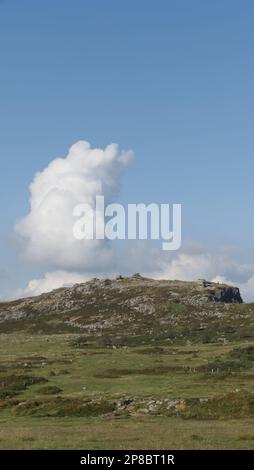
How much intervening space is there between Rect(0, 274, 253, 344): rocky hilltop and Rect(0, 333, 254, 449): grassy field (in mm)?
28615

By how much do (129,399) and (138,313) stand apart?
4283 inches

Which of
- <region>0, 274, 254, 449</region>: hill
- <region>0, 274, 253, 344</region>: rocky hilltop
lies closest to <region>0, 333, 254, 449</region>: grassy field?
<region>0, 274, 254, 449</region>: hill

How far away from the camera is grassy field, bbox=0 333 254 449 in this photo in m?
33.5

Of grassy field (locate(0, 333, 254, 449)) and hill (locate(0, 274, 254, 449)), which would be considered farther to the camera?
hill (locate(0, 274, 254, 449))

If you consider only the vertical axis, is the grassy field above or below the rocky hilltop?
below

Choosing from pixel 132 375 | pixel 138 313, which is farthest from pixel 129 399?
pixel 138 313

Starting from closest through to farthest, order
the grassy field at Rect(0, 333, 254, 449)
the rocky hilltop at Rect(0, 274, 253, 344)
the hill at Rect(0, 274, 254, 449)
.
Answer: the grassy field at Rect(0, 333, 254, 449)
the hill at Rect(0, 274, 254, 449)
the rocky hilltop at Rect(0, 274, 253, 344)

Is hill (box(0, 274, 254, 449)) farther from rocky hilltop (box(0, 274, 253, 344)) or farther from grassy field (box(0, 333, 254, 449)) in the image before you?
rocky hilltop (box(0, 274, 253, 344))

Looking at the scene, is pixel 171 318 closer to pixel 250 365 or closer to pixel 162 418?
pixel 250 365

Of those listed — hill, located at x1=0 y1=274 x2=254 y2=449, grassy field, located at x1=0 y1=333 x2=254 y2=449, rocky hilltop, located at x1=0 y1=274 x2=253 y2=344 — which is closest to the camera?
grassy field, located at x1=0 y1=333 x2=254 y2=449

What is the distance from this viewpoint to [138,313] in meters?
161

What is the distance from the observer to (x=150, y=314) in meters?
158

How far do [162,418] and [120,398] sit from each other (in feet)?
26.3

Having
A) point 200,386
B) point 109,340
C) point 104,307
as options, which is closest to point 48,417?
point 200,386
